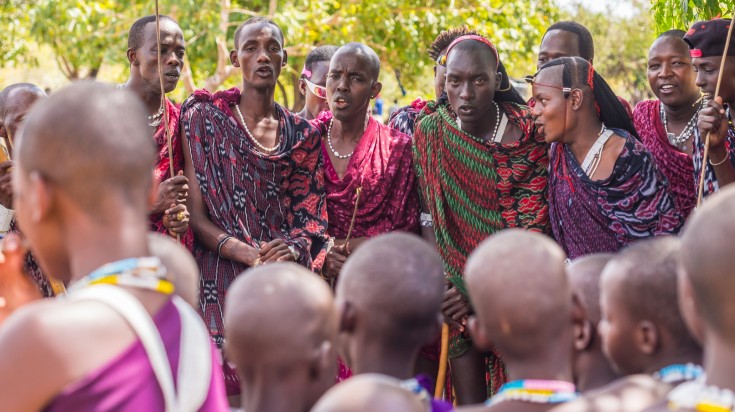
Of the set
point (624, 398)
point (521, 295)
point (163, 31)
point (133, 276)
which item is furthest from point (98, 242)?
point (163, 31)

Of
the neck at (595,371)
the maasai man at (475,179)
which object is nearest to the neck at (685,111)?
the maasai man at (475,179)

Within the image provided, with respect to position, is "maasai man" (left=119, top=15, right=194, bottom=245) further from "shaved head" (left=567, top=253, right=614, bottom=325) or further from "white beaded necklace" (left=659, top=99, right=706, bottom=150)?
"white beaded necklace" (left=659, top=99, right=706, bottom=150)

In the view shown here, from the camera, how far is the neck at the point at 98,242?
8.21 ft

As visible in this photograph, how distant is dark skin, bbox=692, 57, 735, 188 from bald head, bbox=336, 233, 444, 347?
9.54 feet


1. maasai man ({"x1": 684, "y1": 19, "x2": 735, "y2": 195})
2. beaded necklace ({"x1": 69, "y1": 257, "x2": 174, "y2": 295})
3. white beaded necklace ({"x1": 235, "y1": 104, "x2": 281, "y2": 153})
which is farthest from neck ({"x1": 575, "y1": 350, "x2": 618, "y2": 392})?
white beaded necklace ({"x1": 235, "y1": 104, "x2": 281, "y2": 153})

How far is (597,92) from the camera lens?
5934 millimetres

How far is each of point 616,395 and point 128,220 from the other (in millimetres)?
1374

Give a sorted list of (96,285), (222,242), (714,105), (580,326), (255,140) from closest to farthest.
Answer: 1. (96,285)
2. (580,326)
3. (714,105)
4. (222,242)
5. (255,140)

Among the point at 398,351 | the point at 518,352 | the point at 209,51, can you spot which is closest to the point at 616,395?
the point at 518,352

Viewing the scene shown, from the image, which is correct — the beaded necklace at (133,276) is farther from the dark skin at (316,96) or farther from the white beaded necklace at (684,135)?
the dark skin at (316,96)

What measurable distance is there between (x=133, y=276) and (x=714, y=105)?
13.3 feet

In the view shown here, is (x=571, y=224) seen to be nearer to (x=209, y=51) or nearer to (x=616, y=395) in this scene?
(x=616, y=395)

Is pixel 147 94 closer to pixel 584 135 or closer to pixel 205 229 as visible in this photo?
pixel 205 229

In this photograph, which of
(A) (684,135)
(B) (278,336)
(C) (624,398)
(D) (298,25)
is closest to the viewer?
(C) (624,398)
